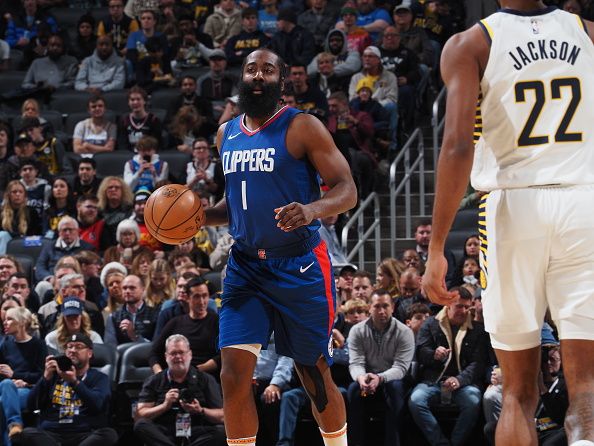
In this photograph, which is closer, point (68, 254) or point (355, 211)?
point (68, 254)

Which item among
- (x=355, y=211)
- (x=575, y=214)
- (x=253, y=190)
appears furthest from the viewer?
(x=355, y=211)

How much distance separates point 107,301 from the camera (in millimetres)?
11477

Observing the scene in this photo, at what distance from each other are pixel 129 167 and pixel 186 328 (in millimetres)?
3898

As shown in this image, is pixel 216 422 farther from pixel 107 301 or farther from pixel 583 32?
pixel 583 32

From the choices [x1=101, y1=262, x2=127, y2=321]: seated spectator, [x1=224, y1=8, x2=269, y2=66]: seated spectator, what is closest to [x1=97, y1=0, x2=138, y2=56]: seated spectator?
[x1=224, y1=8, x2=269, y2=66]: seated spectator

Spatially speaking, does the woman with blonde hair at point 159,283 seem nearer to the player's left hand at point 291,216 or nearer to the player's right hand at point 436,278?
the player's left hand at point 291,216

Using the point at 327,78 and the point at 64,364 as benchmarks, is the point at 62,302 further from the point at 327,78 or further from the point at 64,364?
the point at 327,78

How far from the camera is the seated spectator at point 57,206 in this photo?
505 inches

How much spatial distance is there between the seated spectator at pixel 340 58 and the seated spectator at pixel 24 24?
4788 millimetres

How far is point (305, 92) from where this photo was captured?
13344 millimetres

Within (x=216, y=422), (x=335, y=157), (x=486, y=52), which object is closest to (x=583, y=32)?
(x=486, y=52)

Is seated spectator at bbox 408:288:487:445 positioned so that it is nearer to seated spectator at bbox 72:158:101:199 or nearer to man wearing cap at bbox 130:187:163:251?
man wearing cap at bbox 130:187:163:251

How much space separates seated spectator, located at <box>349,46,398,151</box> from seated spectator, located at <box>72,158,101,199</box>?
341 centimetres

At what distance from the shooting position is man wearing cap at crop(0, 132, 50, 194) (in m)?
13.4
